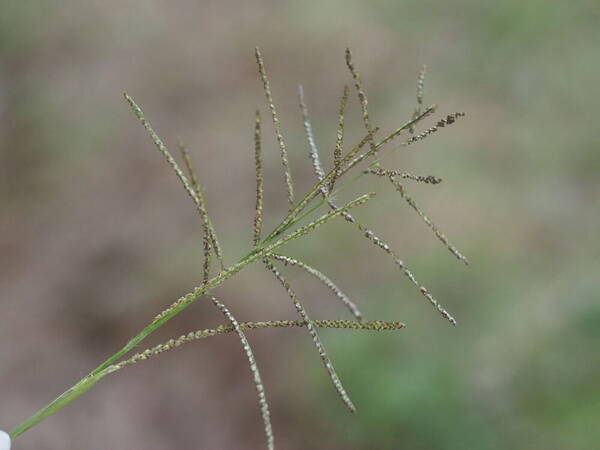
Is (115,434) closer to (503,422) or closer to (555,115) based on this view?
(503,422)

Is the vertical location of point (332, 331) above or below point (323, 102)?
below

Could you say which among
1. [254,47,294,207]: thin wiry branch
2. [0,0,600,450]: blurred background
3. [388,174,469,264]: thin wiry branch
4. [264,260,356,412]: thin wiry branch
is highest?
[0,0,600,450]: blurred background

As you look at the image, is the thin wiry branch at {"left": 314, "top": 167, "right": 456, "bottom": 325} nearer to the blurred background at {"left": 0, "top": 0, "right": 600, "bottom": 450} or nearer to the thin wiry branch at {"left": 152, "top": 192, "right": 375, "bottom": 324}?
the thin wiry branch at {"left": 152, "top": 192, "right": 375, "bottom": 324}

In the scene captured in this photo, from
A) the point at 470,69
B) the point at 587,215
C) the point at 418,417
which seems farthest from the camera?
the point at 470,69

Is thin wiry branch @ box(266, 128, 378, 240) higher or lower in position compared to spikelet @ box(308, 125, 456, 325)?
higher

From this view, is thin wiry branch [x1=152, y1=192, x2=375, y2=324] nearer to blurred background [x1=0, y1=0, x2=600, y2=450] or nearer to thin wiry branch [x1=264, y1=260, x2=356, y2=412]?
thin wiry branch [x1=264, y1=260, x2=356, y2=412]

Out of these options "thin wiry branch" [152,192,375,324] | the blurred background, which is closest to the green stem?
"thin wiry branch" [152,192,375,324]

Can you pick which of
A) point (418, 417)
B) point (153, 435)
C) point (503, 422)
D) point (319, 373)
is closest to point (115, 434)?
point (153, 435)

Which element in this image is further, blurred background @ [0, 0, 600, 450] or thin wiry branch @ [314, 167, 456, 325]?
blurred background @ [0, 0, 600, 450]

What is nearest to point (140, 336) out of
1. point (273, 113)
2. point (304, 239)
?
point (273, 113)
